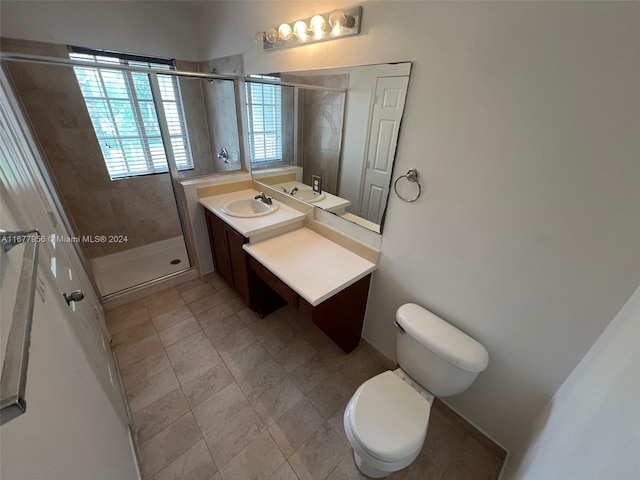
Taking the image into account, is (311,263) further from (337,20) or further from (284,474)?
(337,20)

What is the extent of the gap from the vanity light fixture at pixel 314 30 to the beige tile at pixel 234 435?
7.01 feet

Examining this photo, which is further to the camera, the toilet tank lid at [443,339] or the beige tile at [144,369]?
the beige tile at [144,369]

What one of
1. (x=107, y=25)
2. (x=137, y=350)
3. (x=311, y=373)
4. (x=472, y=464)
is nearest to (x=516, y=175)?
(x=472, y=464)

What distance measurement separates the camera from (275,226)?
1.80m

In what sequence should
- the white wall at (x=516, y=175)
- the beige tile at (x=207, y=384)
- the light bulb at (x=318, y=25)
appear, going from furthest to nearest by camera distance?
the beige tile at (x=207, y=384) → the light bulb at (x=318, y=25) → the white wall at (x=516, y=175)

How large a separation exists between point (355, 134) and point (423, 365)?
128 cm

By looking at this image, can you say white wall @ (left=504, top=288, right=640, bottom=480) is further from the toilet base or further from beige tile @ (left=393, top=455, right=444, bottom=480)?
the toilet base

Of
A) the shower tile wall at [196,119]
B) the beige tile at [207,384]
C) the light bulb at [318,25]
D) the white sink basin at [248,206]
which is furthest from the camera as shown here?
the shower tile wall at [196,119]

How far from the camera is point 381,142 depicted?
1.33m

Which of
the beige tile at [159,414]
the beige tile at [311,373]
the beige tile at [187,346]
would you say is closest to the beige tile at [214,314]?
the beige tile at [187,346]

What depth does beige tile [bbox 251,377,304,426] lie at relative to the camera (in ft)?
4.83

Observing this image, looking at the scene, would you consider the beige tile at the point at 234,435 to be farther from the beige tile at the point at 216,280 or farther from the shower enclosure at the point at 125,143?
the shower enclosure at the point at 125,143

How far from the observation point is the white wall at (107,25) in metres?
1.83

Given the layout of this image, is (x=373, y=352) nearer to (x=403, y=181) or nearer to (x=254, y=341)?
(x=254, y=341)
